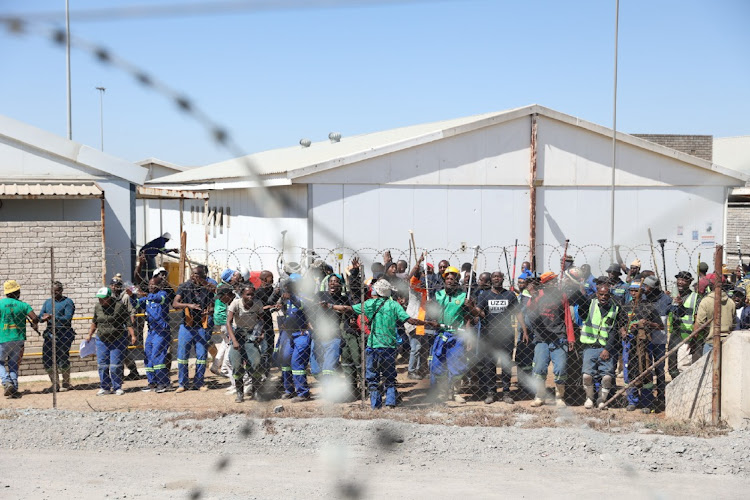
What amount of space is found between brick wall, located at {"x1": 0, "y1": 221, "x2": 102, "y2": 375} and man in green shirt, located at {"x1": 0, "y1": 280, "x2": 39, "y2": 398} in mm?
1702

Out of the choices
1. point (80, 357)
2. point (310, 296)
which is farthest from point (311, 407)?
point (80, 357)

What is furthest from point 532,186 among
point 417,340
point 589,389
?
point 589,389

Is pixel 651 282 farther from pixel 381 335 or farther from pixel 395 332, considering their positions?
pixel 381 335

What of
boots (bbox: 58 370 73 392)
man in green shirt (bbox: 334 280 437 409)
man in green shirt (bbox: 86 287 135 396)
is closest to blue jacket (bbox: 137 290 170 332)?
man in green shirt (bbox: 86 287 135 396)

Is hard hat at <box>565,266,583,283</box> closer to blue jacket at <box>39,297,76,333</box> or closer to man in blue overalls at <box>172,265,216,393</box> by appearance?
man in blue overalls at <box>172,265,216,393</box>

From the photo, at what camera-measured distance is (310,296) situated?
956 cm

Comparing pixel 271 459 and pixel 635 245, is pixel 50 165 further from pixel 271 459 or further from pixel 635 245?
pixel 635 245

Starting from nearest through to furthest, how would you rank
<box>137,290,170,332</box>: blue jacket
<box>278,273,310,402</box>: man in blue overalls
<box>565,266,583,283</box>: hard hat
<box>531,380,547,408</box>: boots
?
<box>531,380,547,408</box>: boots < <box>278,273,310,402</box>: man in blue overalls < <box>565,266,583,283</box>: hard hat < <box>137,290,170,332</box>: blue jacket

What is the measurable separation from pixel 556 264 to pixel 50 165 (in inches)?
375

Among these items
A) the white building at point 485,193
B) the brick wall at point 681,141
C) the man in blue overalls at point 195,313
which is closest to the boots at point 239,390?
the man in blue overalls at point 195,313

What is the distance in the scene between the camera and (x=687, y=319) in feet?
30.4

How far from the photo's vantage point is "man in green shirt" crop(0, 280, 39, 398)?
33.1 feet

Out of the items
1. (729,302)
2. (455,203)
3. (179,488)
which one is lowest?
(179,488)

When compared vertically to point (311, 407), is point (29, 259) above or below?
above
